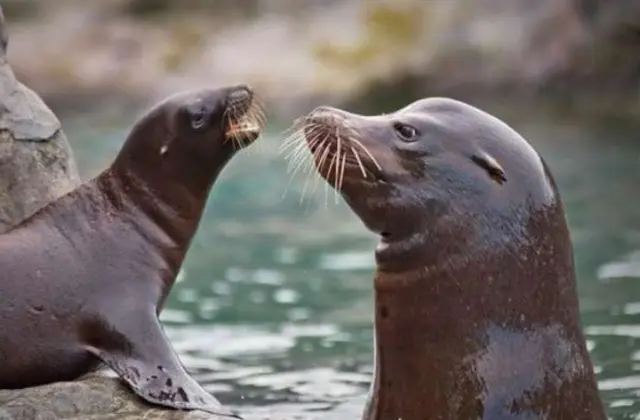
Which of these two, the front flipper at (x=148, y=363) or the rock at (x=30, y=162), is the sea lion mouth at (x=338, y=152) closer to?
the front flipper at (x=148, y=363)

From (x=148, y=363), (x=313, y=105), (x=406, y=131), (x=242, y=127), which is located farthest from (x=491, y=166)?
(x=313, y=105)

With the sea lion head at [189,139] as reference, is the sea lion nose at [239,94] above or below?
above

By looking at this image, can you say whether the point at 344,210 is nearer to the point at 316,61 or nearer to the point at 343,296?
the point at 343,296

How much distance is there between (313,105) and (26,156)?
1659 centimetres

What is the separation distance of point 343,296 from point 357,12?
54.9ft

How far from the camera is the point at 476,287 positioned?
4215 mm

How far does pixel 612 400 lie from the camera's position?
6766 mm

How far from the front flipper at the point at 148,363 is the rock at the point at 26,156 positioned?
1.11m

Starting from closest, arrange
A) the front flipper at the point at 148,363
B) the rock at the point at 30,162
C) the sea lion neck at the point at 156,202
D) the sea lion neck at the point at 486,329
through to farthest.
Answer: the sea lion neck at the point at 486,329
the front flipper at the point at 148,363
the rock at the point at 30,162
the sea lion neck at the point at 156,202

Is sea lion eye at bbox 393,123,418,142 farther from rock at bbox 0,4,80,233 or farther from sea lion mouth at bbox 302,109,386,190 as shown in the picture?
rock at bbox 0,4,80,233

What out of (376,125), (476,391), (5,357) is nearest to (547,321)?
(476,391)

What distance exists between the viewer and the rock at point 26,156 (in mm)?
6512

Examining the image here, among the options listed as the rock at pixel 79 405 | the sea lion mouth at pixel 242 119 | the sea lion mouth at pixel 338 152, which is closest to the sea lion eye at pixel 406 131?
the sea lion mouth at pixel 338 152

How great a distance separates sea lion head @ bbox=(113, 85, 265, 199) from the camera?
6316 mm
